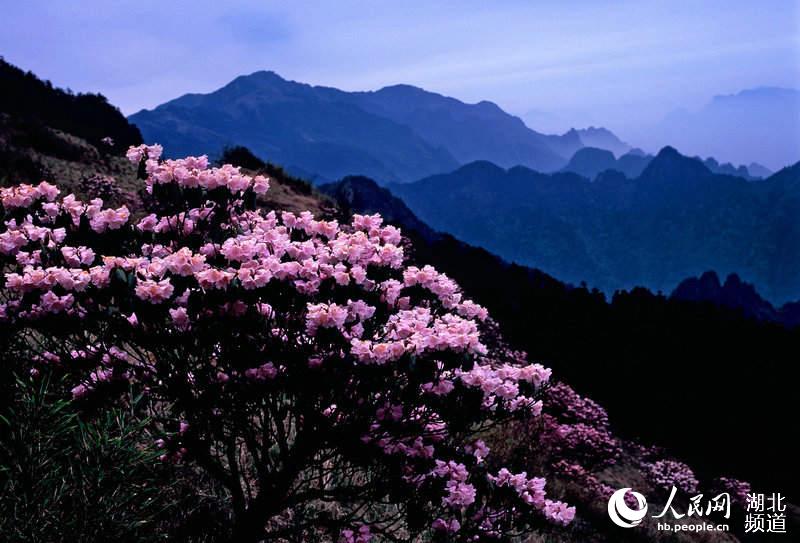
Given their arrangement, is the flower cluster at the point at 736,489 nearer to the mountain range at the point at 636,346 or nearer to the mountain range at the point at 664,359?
the mountain range at the point at 636,346

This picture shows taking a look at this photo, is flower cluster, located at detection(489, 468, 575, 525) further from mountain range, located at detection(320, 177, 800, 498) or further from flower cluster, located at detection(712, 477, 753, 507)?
mountain range, located at detection(320, 177, 800, 498)

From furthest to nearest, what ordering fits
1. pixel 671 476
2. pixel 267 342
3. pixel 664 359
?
pixel 664 359, pixel 671 476, pixel 267 342

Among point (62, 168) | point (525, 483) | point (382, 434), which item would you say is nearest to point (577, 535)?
point (525, 483)

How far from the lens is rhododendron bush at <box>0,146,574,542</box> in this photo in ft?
10.1

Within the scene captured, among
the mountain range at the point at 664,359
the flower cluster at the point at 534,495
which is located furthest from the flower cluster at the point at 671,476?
the flower cluster at the point at 534,495

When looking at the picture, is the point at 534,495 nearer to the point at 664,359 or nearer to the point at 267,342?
the point at 267,342

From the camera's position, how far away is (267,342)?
317 cm

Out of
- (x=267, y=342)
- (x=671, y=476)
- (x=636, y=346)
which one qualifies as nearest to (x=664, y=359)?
(x=636, y=346)

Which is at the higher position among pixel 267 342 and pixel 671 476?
pixel 267 342

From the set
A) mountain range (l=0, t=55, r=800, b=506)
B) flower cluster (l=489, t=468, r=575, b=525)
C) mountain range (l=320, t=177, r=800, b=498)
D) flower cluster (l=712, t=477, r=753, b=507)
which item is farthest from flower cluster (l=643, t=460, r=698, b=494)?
flower cluster (l=489, t=468, r=575, b=525)

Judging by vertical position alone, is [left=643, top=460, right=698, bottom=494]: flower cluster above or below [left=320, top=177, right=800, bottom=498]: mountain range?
below

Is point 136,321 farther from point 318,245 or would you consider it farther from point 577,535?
point 577,535

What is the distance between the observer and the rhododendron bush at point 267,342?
3.07m

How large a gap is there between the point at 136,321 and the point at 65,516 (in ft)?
3.58
